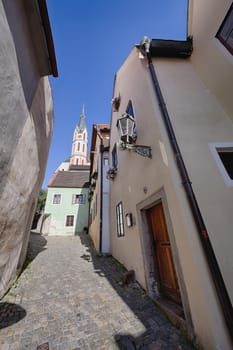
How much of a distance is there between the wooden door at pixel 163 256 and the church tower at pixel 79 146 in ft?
112

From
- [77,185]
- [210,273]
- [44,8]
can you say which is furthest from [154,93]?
[77,185]

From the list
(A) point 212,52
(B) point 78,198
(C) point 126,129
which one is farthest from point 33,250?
(B) point 78,198

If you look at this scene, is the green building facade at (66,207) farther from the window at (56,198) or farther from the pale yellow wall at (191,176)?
the pale yellow wall at (191,176)

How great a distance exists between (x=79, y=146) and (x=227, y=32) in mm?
37150

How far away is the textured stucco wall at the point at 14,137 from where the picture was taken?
2.10m

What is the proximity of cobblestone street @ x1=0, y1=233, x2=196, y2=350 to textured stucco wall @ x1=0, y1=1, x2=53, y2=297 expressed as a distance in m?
0.72

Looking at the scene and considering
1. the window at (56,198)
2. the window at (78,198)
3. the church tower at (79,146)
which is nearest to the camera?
Result: the window at (56,198)

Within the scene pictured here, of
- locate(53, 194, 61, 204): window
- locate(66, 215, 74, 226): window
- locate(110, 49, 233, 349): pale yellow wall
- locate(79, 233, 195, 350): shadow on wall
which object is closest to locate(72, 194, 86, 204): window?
locate(53, 194, 61, 204): window

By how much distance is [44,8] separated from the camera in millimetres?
2516

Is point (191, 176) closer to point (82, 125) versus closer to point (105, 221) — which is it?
point (105, 221)

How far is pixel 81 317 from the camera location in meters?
2.47

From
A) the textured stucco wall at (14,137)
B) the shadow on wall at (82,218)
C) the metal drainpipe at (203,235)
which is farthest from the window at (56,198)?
the metal drainpipe at (203,235)

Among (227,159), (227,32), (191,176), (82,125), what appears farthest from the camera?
(82,125)

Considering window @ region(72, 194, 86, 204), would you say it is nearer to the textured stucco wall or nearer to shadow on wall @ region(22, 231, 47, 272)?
shadow on wall @ region(22, 231, 47, 272)
